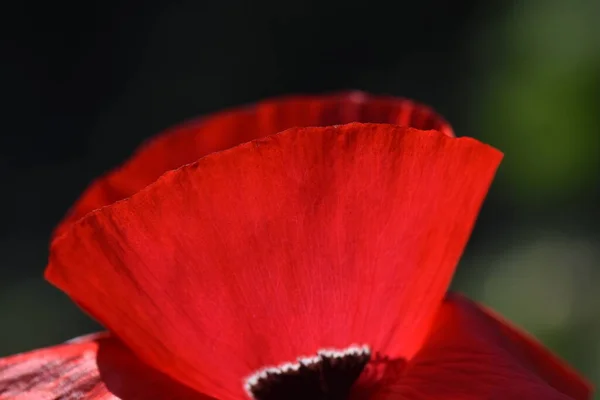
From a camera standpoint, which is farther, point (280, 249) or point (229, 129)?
point (229, 129)

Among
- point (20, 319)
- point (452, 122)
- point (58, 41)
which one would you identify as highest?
point (58, 41)

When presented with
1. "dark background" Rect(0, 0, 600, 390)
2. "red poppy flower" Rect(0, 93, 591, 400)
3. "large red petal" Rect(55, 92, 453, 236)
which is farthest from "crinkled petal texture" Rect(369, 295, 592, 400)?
"dark background" Rect(0, 0, 600, 390)

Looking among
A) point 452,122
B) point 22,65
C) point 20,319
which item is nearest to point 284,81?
point 452,122

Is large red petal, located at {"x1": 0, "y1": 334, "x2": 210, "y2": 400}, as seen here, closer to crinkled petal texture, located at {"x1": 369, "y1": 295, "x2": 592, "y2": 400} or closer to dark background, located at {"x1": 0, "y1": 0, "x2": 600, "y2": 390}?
crinkled petal texture, located at {"x1": 369, "y1": 295, "x2": 592, "y2": 400}

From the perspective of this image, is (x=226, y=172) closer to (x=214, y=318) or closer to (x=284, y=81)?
(x=214, y=318)

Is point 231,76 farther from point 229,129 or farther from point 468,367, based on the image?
point 468,367

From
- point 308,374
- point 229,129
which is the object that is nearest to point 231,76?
point 229,129
